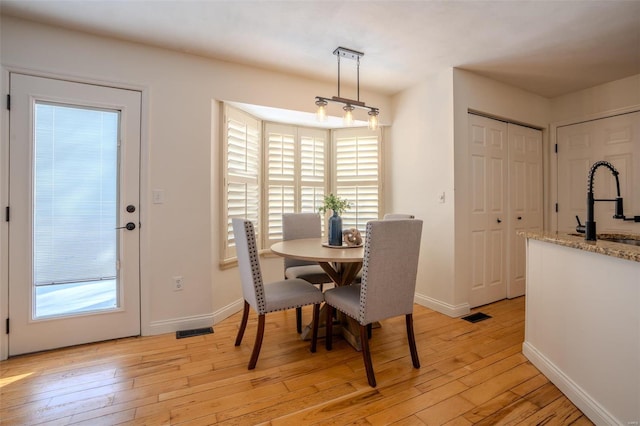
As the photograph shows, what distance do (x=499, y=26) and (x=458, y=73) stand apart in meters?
0.69

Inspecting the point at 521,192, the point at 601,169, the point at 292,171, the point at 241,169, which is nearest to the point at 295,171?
the point at 292,171

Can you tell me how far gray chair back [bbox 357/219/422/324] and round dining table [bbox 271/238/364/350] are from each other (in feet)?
0.54

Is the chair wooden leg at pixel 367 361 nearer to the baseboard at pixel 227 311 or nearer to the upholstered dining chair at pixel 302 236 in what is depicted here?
the upholstered dining chair at pixel 302 236

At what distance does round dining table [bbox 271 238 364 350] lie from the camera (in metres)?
1.95

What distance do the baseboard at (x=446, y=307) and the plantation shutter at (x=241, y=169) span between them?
1952 millimetres

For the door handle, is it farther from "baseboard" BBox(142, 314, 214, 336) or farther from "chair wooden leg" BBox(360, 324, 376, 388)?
"chair wooden leg" BBox(360, 324, 376, 388)

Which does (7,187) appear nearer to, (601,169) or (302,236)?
(302,236)

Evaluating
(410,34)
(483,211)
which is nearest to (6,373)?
(410,34)

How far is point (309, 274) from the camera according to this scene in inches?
103

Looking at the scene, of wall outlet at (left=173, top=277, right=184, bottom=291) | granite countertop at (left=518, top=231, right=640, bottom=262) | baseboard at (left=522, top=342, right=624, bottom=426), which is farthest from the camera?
wall outlet at (left=173, top=277, right=184, bottom=291)

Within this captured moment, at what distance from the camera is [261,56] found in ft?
8.52

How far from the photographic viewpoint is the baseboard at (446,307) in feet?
9.29

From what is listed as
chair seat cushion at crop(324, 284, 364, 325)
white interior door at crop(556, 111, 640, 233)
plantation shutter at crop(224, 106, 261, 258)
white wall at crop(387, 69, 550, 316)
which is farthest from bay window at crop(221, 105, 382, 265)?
white interior door at crop(556, 111, 640, 233)

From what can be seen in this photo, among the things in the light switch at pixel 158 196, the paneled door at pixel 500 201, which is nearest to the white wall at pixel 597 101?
→ the paneled door at pixel 500 201
